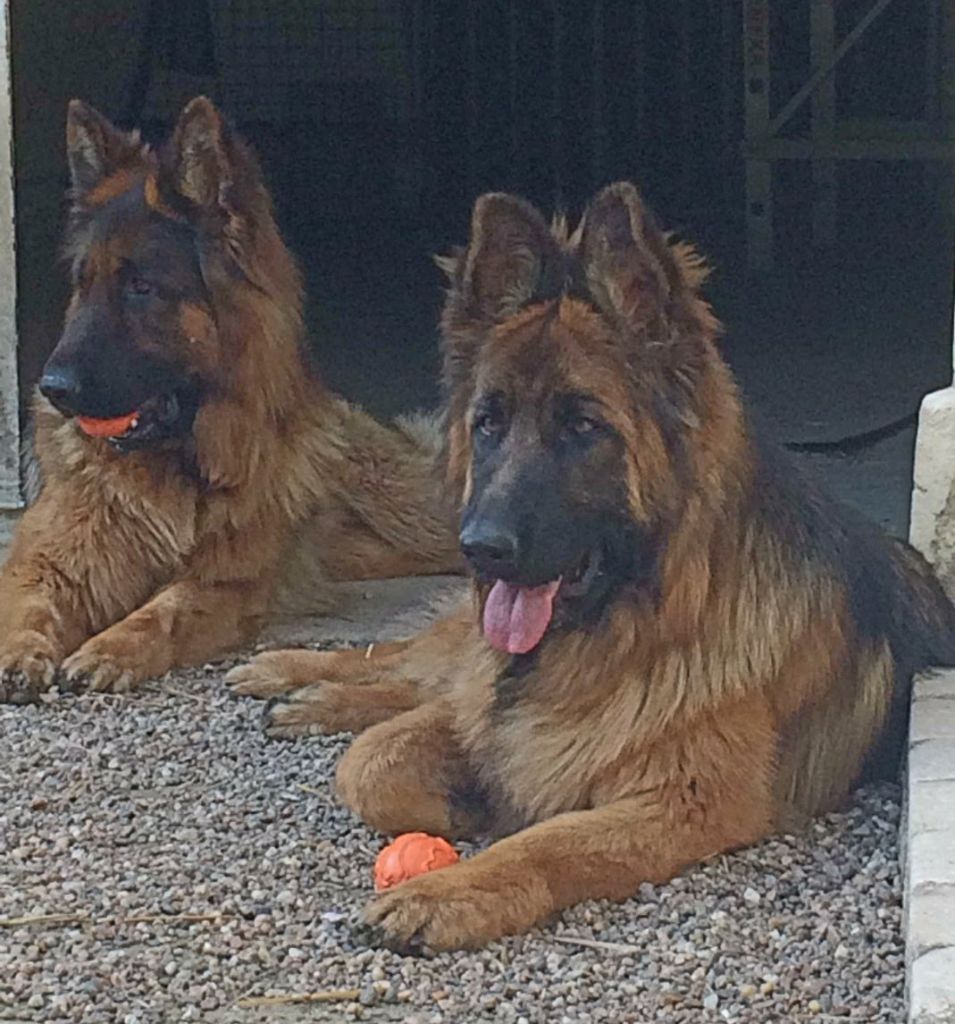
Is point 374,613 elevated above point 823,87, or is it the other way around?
point 823,87

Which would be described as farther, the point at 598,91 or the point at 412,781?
the point at 598,91

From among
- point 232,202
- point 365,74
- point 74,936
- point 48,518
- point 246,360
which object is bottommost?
point 74,936

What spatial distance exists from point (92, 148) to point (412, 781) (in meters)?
2.34

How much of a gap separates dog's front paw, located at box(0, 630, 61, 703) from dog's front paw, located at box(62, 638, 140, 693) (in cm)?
6

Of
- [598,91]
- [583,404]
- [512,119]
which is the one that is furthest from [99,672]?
[512,119]

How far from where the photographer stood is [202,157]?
17.8 ft

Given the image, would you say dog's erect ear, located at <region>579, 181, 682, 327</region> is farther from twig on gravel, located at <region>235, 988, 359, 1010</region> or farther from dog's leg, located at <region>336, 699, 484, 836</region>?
twig on gravel, located at <region>235, 988, 359, 1010</region>

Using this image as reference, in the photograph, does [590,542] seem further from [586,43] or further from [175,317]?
[586,43]

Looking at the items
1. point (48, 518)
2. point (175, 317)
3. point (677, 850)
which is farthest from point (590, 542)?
point (48, 518)

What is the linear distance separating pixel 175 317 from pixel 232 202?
1.23 feet

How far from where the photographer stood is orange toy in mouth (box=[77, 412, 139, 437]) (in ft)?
18.1

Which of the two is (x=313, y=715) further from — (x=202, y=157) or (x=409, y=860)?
(x=202, y=157)

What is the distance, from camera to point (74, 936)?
3.83 meters

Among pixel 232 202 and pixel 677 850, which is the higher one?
pixel 232 202
